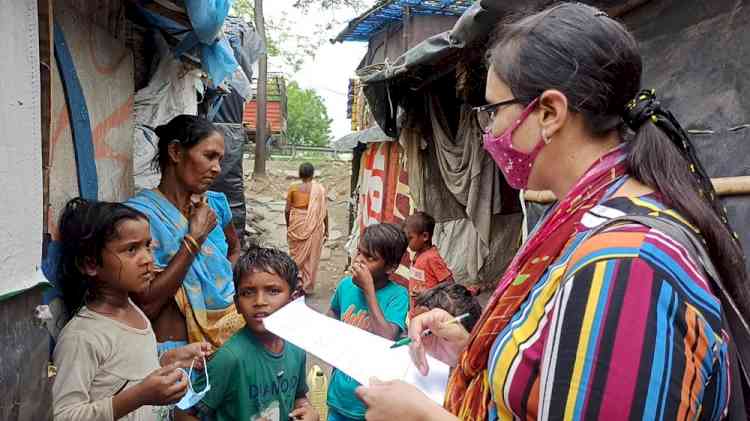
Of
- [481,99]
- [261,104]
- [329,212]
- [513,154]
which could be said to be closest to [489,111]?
[513,154]

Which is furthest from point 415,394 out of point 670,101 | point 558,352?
point 670,101

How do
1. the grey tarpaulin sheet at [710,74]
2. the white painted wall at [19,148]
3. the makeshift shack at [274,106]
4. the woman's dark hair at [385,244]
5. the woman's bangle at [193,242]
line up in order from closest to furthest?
the white painted wall at [19,148], the grey tarpaulin sheet at [710,74], the woman's bangle at [193,242], the woman's dark hair at [385,244], the makeshift shack at [274,106]

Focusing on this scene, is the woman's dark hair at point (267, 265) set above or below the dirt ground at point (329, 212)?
above

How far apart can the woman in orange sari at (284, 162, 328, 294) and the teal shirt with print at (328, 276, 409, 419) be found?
5.21 meters

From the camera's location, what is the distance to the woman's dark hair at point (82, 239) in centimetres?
181

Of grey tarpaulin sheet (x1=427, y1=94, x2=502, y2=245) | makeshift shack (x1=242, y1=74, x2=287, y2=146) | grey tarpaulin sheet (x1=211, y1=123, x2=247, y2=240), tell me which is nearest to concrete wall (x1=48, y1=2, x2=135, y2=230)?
grey tarpaulin sheet (x1=427, y1=94, x2=502, y2=245)

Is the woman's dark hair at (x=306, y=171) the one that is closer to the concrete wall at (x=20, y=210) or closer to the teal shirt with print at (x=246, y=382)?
the teal shirt with print at (x=246, y=382)

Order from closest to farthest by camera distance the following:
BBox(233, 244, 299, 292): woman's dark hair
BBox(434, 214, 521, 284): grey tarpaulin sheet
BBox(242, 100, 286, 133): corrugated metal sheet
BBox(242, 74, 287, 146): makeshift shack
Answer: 1. BBox(233, 244, 299, 292): woman's dark hair
2. BBox(434, 214, 521, 284): grey tarpaulin sheet
3. BBox(242, 74, 287, 146): makeshift shack
4. BBox(242, 100, 286, 133): corrugated metal sheet

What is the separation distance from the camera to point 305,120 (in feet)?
142

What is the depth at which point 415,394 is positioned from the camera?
40.8 inches

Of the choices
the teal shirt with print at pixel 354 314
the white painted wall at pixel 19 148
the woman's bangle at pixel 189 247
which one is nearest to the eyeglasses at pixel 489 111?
the white painted wall at pixel 19 148

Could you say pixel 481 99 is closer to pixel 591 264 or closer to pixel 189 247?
pixel 189 247

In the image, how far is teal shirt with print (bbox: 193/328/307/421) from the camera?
188 centimetres

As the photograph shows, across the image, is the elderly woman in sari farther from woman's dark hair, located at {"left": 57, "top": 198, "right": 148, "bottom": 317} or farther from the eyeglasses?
the eyeglasses
